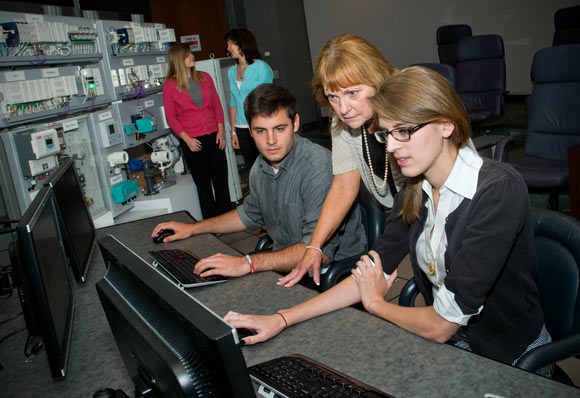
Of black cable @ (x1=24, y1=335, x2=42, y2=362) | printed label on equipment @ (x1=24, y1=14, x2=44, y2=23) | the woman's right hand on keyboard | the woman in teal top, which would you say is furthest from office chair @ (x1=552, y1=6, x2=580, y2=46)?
black cable @ (x1=24, y1=335, x2=42, y2=362)

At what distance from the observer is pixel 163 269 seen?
70.6 inches

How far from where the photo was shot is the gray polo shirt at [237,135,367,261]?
1986 millimetres

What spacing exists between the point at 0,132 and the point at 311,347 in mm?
2174

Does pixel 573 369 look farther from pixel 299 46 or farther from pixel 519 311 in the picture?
pixel 299 46

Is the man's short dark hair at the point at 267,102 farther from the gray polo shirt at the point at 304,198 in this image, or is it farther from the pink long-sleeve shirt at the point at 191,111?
the pink long-sleeve shirt at the point at 191,111

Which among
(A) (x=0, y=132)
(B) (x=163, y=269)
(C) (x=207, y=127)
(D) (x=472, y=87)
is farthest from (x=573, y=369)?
(D) (x=472, y=87)

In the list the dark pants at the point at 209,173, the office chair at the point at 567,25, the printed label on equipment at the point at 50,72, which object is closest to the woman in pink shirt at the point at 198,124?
the dark pants at the point at 209,173

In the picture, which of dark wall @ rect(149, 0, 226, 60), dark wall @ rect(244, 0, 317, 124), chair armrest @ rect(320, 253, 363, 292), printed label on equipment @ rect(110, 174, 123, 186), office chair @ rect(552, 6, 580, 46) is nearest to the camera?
chair armrest @ rect(320, 253, 363, 292)

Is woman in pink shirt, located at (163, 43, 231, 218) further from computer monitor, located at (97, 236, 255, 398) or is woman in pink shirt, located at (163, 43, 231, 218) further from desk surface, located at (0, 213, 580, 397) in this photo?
computer monitor, located at (97, 236, 255, 398)

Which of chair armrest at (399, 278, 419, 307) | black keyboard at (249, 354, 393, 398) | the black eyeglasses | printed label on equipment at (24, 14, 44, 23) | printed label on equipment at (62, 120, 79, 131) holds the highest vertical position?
printed label on equipment at (24, 14, 44, 23)

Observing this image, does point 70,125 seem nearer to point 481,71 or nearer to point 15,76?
point 15,76

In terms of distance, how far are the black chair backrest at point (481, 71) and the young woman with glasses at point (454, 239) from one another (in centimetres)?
457

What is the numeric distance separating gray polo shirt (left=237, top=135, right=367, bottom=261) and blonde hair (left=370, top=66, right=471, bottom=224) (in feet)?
2.50

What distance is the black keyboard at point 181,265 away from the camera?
1.62 metres
